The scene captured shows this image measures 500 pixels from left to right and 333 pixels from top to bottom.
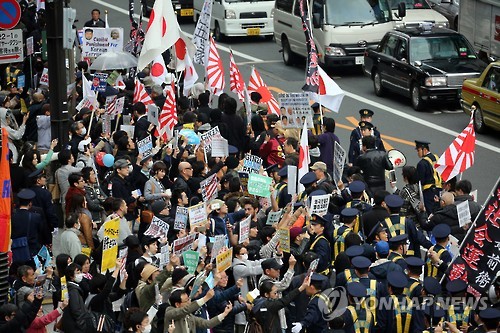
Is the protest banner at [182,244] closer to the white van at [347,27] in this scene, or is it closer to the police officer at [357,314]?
the police officer at [357,314]

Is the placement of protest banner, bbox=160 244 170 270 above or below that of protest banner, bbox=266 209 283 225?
above

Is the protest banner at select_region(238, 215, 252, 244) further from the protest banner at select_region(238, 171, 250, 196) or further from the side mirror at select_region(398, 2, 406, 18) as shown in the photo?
the side mirror at select_region(398, 2, 406, 18)

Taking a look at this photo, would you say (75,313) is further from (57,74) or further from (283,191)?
(57,74)

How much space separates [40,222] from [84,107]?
541 centimetres

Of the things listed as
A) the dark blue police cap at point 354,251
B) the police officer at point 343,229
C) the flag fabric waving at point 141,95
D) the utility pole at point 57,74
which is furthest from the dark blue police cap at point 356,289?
the flag fabric waving at point 141,95

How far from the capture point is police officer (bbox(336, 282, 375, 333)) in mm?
11172

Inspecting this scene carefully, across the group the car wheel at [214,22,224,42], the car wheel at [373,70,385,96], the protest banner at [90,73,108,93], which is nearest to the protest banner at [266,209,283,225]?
the protest banner at [90,73,108,93]

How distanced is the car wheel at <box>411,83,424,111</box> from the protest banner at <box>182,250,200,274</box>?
13106 mm

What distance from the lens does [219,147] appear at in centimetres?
1620

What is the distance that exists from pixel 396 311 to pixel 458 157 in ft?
16.3

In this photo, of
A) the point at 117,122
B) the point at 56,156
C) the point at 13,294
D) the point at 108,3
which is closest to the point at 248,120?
the point at 117,122

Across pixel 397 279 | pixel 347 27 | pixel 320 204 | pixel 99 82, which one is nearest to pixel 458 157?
pixel 320 204

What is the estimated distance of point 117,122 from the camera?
1916 cm

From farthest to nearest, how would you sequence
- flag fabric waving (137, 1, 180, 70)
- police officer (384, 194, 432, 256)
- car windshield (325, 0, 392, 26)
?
car windshield (325, 0, 392, 26)
flag fabric waving (137, 1, 180, 70)
police officer (384, 194, 432, 256)
